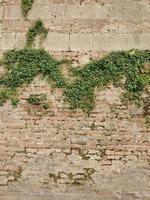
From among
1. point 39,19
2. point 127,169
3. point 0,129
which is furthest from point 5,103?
point 127,169

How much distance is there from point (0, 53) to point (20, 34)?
515 millimetres

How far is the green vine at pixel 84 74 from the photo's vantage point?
28.1 ft

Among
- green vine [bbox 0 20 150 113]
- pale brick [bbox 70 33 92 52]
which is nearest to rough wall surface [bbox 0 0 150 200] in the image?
pale brick [bbox 70 33 92 52]

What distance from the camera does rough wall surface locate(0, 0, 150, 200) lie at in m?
8.38

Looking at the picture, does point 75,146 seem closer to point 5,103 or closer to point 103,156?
point 103,156

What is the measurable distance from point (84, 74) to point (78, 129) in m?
0.99

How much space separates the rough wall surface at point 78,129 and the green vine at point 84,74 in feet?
0.46

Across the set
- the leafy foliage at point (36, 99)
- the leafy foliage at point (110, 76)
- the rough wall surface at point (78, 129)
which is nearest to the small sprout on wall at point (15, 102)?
the rough wall surface at point (78, 129)

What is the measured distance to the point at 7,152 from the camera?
342 inches

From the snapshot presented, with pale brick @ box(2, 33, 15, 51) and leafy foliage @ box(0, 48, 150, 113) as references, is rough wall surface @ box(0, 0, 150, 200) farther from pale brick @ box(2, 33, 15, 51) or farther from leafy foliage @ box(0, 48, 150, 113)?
leafy foliage @ box(0, 48, 150, 113)

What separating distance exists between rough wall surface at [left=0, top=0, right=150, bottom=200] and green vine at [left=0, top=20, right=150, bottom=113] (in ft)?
0.46

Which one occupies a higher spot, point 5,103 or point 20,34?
point 20,34

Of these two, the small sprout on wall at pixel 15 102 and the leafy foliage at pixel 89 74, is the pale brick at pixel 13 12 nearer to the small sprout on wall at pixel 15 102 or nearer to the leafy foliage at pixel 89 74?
the leafy foliage at pixel 89 74

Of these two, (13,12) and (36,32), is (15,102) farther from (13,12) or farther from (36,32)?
(13,12)
